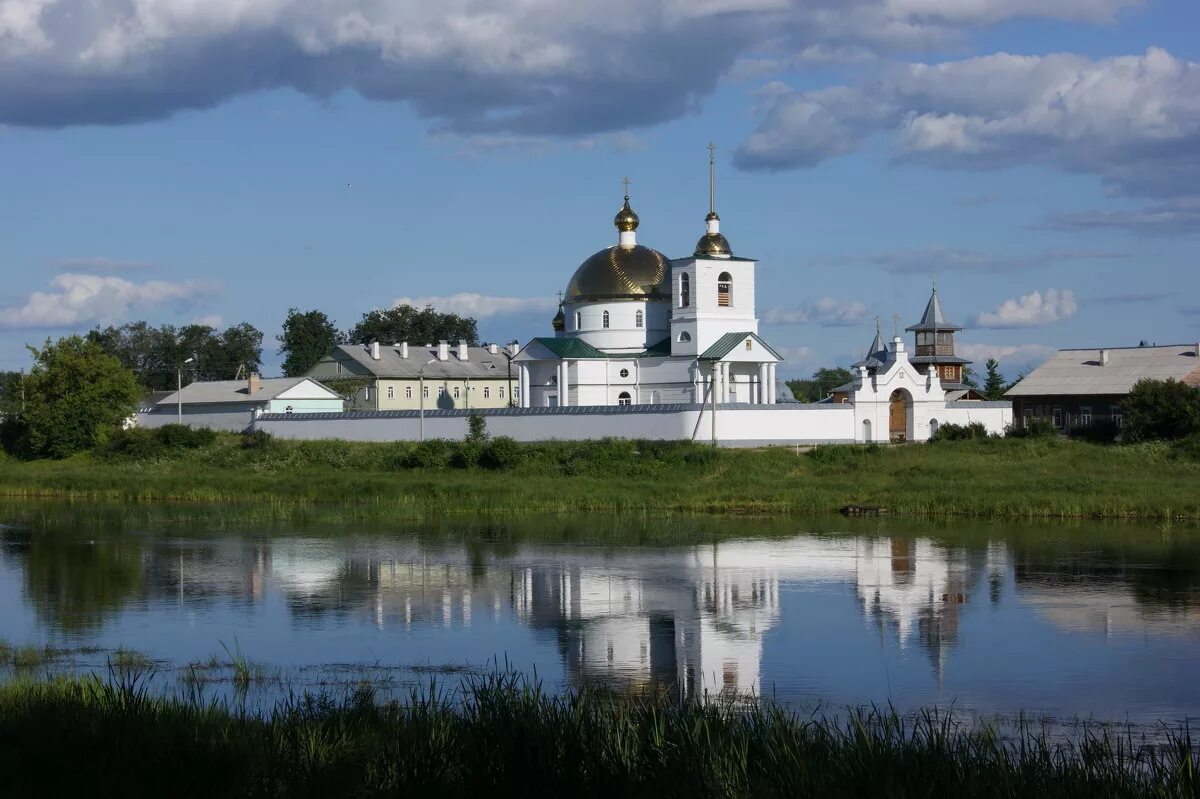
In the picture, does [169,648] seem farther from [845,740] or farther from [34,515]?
[34,515]

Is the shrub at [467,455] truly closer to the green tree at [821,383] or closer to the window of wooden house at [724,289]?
the window of wooden house at [724,289]

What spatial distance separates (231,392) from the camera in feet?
236

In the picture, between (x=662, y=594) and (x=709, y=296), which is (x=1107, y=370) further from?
(x=662, y=594)

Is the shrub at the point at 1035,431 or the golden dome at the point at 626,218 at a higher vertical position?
the golden dome at the point at 626,218

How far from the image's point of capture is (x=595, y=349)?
2477 inches

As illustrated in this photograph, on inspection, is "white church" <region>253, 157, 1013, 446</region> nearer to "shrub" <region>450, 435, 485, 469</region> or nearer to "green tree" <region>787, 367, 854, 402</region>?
"shrub" <region>450, 435, 485, 469</region>

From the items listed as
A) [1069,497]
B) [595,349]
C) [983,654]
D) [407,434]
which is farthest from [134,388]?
[983,654]

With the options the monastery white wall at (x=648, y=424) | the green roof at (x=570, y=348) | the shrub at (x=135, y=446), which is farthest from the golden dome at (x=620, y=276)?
the shrub at (x=135, y=446)

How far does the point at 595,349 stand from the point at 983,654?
4432 centimetres

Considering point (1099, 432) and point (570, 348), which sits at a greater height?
point (570, 348)

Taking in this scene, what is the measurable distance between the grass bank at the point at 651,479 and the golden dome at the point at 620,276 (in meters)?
14.8

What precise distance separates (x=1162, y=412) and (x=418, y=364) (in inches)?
1733

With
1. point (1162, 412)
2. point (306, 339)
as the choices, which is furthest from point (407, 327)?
point (1162, 412)

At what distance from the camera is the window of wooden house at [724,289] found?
62.0 meters
